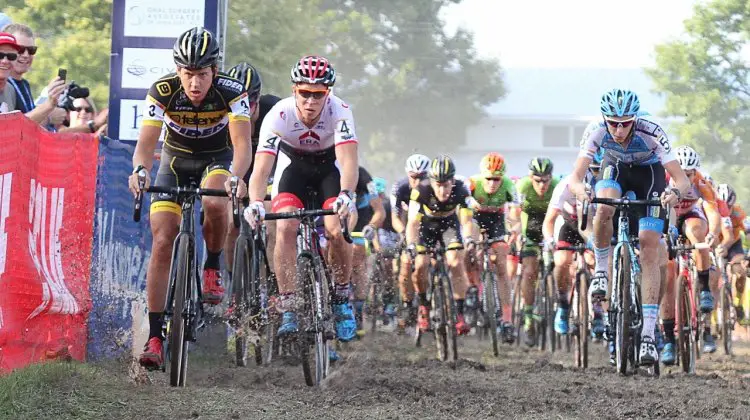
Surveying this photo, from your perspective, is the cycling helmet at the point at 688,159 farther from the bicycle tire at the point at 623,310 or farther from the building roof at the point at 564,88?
the building roof at the point at 564,88

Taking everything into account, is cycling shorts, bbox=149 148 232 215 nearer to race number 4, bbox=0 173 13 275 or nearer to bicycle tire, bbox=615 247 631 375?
race number 4, bbox=0 173 13 275

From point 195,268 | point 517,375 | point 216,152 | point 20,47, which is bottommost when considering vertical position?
point 517,375

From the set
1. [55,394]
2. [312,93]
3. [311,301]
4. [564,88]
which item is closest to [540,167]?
[312,93]

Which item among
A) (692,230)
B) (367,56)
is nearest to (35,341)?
(692,230)

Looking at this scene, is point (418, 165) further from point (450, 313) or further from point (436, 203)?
point (450, 313)

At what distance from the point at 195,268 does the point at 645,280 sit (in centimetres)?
388

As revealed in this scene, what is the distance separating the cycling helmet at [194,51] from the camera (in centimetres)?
864

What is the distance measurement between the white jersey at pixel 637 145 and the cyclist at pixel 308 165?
214cm

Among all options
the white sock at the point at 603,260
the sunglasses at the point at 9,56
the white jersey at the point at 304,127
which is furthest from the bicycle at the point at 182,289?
the white sock at the point at 603,260

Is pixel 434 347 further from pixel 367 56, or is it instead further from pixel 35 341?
pixel 367 56

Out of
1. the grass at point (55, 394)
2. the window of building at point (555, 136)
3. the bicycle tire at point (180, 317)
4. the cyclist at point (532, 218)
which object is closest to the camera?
the grass at point (55, 394)

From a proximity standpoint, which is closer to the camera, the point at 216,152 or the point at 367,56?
the point at 216,152

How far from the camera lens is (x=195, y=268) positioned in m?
8.67

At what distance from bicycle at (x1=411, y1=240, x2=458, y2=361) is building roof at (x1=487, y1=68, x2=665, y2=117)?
108438mm
